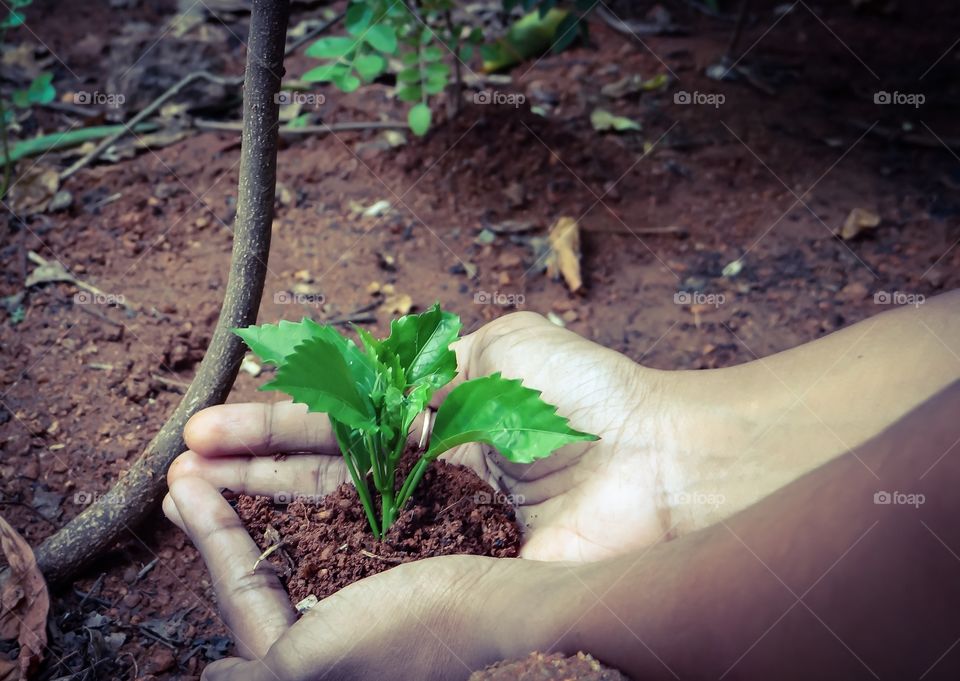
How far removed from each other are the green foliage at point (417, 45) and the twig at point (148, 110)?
0.52 meters

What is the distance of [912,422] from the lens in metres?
1.25

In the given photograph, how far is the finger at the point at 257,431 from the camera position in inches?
80.9

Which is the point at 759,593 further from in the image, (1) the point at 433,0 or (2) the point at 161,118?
(2) the point at 161,118

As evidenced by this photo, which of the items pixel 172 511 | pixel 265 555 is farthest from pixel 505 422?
pixel 172 511

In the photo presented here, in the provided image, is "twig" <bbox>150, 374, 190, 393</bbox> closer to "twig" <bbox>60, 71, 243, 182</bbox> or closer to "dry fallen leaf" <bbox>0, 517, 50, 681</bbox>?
"dry fallen leaf" <bbox>0, 517, 50, 681</bbox>

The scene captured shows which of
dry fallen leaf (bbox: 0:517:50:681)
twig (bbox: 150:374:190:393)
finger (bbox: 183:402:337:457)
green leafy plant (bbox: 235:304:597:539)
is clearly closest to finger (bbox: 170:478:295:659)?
finger (bbox: 183:402:337:457)

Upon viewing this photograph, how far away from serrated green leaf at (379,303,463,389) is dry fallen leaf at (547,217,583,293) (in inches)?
48.5

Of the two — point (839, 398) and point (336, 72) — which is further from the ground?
point (336, 72)

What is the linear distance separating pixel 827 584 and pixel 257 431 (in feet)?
4.49

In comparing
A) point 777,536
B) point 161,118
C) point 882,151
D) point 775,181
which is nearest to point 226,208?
point 161,118

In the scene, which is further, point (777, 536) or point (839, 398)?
point (839, 398)

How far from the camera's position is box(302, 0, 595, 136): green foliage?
297 centimetres

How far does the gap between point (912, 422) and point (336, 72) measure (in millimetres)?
2387

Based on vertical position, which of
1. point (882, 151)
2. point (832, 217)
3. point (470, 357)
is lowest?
point (470, 357)
